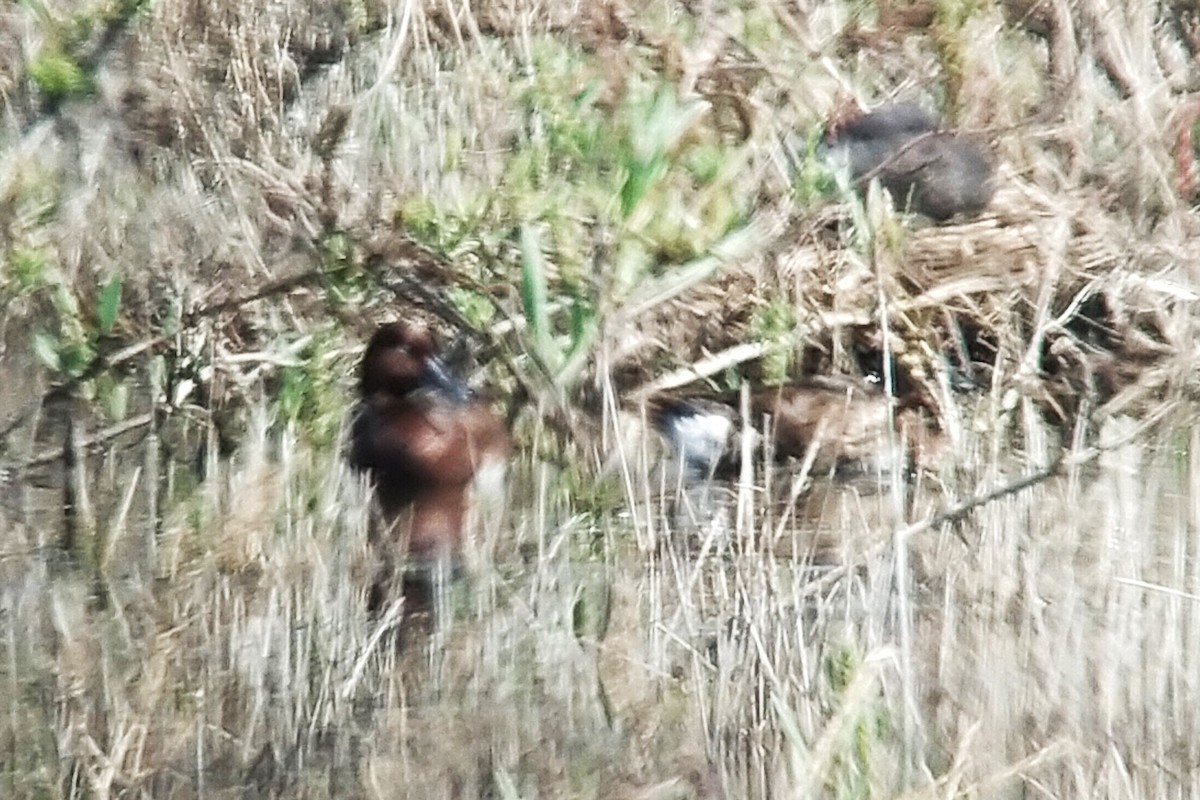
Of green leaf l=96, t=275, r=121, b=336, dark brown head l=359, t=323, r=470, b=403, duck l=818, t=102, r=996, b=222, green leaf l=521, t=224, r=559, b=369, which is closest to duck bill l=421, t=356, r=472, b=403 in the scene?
dark brown head l=359, t=323, r=470, b=403

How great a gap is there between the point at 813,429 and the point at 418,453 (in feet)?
1.89

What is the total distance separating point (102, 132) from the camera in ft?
8.95

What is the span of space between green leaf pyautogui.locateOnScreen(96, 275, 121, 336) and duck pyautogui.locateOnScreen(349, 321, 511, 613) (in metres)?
0.35

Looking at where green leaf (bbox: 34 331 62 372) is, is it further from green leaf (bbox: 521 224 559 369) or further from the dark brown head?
green leaf (bbox: 521 224 559 369)

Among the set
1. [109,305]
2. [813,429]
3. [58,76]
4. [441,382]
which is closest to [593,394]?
[441,382]

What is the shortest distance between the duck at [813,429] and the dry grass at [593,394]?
0.17 feet

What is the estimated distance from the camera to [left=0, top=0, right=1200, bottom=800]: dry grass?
68.3 inches

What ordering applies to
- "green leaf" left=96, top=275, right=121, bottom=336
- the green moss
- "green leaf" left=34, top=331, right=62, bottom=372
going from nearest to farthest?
"green leaf" left=96, top=275, right=121, bottom=336
"green leaf" left=34, top=331, right=62, bottom=372
the green moss

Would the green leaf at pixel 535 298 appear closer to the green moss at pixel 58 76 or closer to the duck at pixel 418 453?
the duck at pixel 418 453

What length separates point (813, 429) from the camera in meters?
2.39

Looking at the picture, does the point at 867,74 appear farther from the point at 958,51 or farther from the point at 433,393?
the point at 433,393

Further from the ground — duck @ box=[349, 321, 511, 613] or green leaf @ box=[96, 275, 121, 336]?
green leaf @ box=[96, 275, 121, 336]

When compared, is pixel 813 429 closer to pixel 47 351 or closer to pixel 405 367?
pixel 405 367

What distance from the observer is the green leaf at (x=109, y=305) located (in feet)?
7.45
